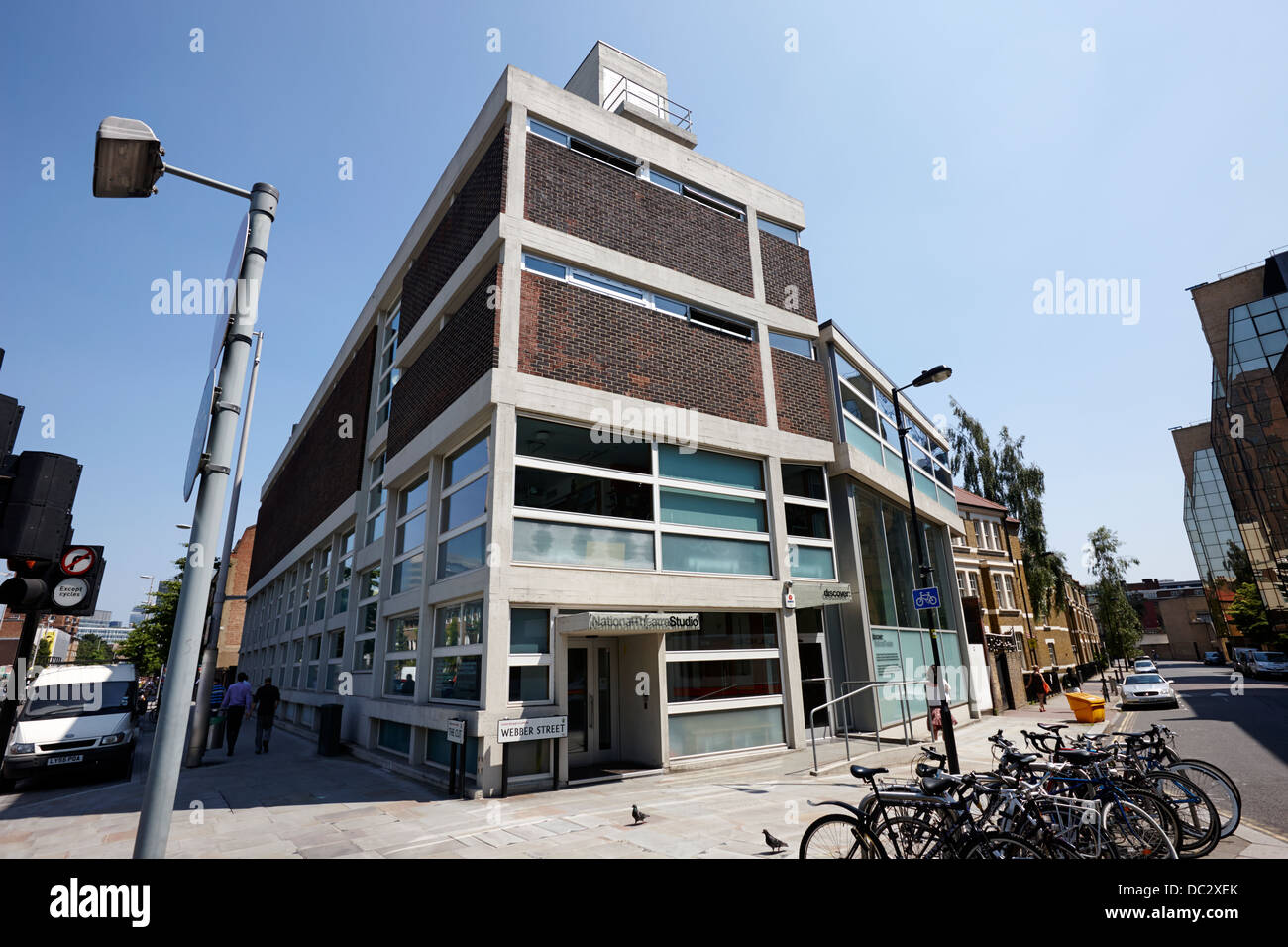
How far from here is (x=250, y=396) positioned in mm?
18125

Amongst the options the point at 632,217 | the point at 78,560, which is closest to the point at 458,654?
the point at 78,560

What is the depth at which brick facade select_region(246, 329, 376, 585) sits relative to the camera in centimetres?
2120

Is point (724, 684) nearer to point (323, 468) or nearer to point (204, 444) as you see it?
point (204, 444)

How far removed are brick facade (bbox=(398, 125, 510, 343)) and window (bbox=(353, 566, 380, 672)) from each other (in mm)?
7241

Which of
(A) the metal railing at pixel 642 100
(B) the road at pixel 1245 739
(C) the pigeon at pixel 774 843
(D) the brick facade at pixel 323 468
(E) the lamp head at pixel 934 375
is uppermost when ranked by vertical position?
(A) the metal railing at pixel 642 100

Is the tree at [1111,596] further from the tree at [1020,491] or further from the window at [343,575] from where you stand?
the window at [343,575]

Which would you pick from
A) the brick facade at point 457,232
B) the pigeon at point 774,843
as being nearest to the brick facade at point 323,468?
the brick facade at point 457,232

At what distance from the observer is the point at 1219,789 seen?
6.56 m

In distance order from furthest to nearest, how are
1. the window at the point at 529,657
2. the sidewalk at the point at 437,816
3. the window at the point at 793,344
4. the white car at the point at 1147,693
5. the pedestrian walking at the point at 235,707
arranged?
the white car at the point at 1147,693
the window at the point at 793,344
the pedestrian walking at the point at 235,707
the window at the point at 529,657
the sidewalk at the point at 437,816

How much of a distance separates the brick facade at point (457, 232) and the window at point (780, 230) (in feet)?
25.6

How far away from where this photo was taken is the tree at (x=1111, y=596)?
44250 millimetres

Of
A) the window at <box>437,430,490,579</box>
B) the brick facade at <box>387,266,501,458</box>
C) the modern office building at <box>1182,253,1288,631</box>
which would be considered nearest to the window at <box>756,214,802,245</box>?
the brick facade at <box>387,266,501,458</box>

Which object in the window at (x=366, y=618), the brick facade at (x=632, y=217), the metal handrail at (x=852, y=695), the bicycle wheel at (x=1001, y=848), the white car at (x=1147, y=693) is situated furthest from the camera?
the white car at (x=1147, y=693)
